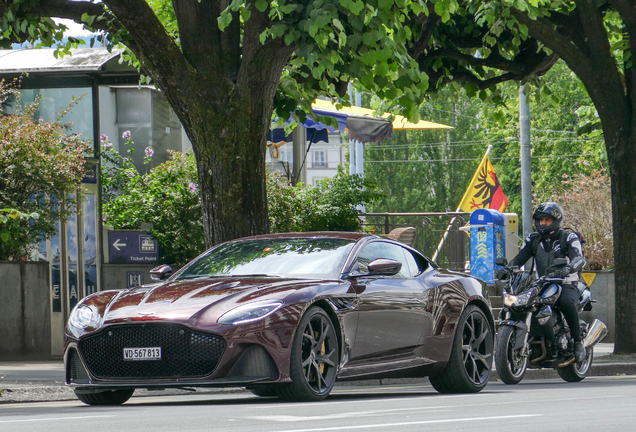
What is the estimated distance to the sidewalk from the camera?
9.73 m

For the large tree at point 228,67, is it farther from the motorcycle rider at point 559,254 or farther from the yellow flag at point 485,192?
the yellow flag at point 485,192

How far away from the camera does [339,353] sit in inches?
332

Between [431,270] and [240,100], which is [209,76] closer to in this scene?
[240,100]

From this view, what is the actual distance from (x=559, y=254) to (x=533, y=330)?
854 mm

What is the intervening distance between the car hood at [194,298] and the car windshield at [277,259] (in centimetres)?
30

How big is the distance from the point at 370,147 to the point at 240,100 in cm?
7178

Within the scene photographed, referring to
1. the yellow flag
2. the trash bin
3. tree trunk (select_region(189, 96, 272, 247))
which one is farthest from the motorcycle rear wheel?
the yellow flag

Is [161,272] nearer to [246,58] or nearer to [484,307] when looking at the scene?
[246,58]

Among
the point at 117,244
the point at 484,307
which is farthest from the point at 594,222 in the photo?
the point at 484,307

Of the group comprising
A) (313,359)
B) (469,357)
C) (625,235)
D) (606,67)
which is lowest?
(469,357)

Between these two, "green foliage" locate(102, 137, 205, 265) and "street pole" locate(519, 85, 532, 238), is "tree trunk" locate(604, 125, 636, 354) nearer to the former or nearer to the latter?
"green foliage" locate(102, 137, 205, 265)

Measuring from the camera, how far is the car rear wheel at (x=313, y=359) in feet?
25.9

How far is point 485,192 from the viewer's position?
3631 centimetres

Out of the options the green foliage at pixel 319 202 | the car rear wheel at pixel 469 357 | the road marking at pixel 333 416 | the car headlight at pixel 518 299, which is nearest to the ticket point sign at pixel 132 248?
the green foliage at pixel 319 202
